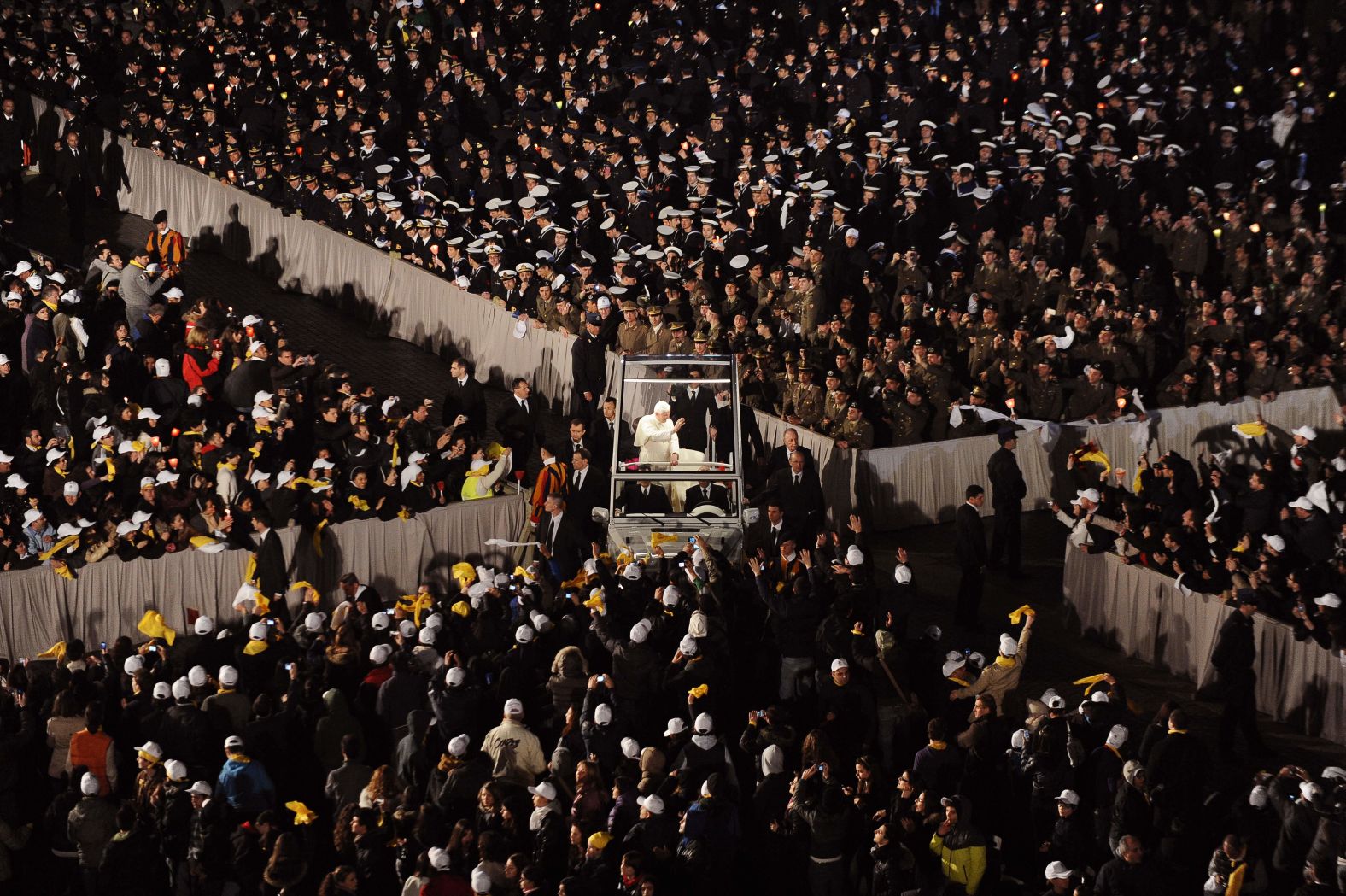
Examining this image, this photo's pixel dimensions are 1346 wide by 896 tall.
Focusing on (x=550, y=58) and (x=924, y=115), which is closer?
(x=924, y=115)

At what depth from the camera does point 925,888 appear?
515 inches

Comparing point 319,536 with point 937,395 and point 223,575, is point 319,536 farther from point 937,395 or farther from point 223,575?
point 937,395

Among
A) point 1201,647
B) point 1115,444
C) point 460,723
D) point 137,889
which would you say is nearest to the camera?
point 137,889

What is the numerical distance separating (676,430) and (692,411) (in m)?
0.51

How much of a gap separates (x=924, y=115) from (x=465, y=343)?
7.85m

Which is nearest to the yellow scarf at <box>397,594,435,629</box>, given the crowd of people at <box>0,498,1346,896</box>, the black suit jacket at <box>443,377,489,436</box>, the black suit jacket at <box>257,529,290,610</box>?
the crowd of people at <box>0,498,1346,896</box>

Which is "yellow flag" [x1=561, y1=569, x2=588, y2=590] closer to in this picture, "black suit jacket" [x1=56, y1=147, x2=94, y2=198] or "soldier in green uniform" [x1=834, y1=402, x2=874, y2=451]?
"soldier in green uniform" [x1=834, y1=402, x2=874, y2=451]

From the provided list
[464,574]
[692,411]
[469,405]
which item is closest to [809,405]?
[692,411]

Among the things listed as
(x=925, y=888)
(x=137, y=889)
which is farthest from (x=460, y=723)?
(x=925, y=888)

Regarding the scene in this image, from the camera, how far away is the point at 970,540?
60.6 ft

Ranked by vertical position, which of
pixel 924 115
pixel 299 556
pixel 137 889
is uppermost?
pixel 924 115

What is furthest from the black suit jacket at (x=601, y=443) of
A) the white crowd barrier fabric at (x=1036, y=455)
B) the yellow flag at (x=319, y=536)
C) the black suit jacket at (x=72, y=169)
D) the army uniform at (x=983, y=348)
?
the black suit jacket at (x=72, y=169)

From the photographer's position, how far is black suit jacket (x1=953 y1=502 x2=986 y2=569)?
60.7 ft

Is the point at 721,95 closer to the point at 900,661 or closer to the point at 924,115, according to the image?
the point at 924,115
